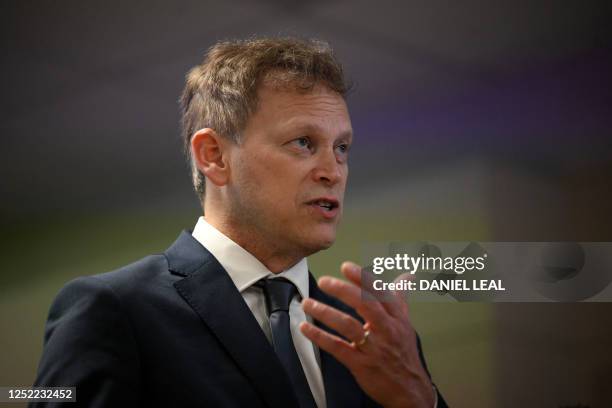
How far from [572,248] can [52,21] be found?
5.14 feet

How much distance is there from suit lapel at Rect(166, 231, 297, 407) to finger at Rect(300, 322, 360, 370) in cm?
17

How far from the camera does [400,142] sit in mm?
2092

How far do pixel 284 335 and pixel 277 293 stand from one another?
99mm

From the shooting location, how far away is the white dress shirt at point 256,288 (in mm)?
1461

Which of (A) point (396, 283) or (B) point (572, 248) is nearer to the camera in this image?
(A) point (396, 283)

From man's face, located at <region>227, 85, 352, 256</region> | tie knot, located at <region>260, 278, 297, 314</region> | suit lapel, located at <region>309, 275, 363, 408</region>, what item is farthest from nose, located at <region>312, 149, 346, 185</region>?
suit lapel, located at <region>309, 275, 363, 408</region>

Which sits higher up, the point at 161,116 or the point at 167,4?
the point at 167,4

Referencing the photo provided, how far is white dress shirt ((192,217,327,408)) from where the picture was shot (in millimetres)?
1461

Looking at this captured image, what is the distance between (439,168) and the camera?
210cm

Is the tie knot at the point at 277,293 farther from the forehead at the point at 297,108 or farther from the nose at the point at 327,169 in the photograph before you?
the forehead at the point at 297,108

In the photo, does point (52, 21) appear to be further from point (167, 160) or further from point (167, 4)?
point (167, 160)

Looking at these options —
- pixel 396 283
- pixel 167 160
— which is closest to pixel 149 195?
pixel 167 160

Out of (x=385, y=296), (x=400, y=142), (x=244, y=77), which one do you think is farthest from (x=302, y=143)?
(x=400, y=142)

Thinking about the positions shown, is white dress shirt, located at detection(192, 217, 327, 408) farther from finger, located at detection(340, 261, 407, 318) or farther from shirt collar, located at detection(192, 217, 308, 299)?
finger, located at detection(340, 261, 407, 318)
